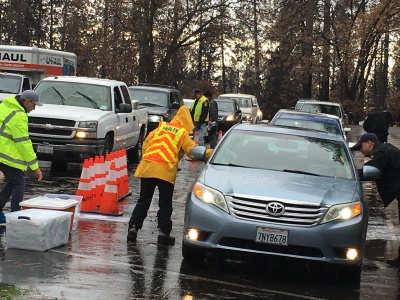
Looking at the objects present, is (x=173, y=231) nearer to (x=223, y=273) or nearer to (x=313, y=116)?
(x=223, y=273)

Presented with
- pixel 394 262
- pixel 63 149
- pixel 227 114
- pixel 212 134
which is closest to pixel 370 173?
pixel 394 262

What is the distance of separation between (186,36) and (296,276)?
118ft

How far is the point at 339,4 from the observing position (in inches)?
1788

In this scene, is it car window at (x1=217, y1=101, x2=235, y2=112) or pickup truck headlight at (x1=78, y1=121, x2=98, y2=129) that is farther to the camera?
car window at (x1=217, y1=101, x2=235, y2=112)

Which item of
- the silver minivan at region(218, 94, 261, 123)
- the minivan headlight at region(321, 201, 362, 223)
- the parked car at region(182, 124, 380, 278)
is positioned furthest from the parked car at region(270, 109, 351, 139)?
the silver minivan at region(218, 94, 261, 123)

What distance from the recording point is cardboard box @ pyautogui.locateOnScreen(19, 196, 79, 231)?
9.14 m

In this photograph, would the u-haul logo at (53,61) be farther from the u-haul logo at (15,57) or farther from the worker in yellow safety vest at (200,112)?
the worker in yellow safety vest at (200,112)

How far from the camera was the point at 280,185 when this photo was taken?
7.99 m

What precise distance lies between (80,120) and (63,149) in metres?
0.65

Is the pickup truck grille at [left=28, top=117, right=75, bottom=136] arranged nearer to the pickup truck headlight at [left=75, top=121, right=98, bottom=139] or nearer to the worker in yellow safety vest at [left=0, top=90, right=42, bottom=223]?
the pickup truck headlight at [left=75, top=121, right=98, bottom=139]

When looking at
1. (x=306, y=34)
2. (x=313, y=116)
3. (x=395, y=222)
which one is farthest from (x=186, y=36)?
(x=395, y=222)

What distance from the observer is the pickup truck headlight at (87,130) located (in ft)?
49.7

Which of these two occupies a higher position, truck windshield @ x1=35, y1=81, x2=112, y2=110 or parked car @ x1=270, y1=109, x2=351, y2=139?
truck windshield @ x1=35, y1=81, x2=112, y2=110

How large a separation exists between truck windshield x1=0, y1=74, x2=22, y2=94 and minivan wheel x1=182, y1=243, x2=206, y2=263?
582 inches
